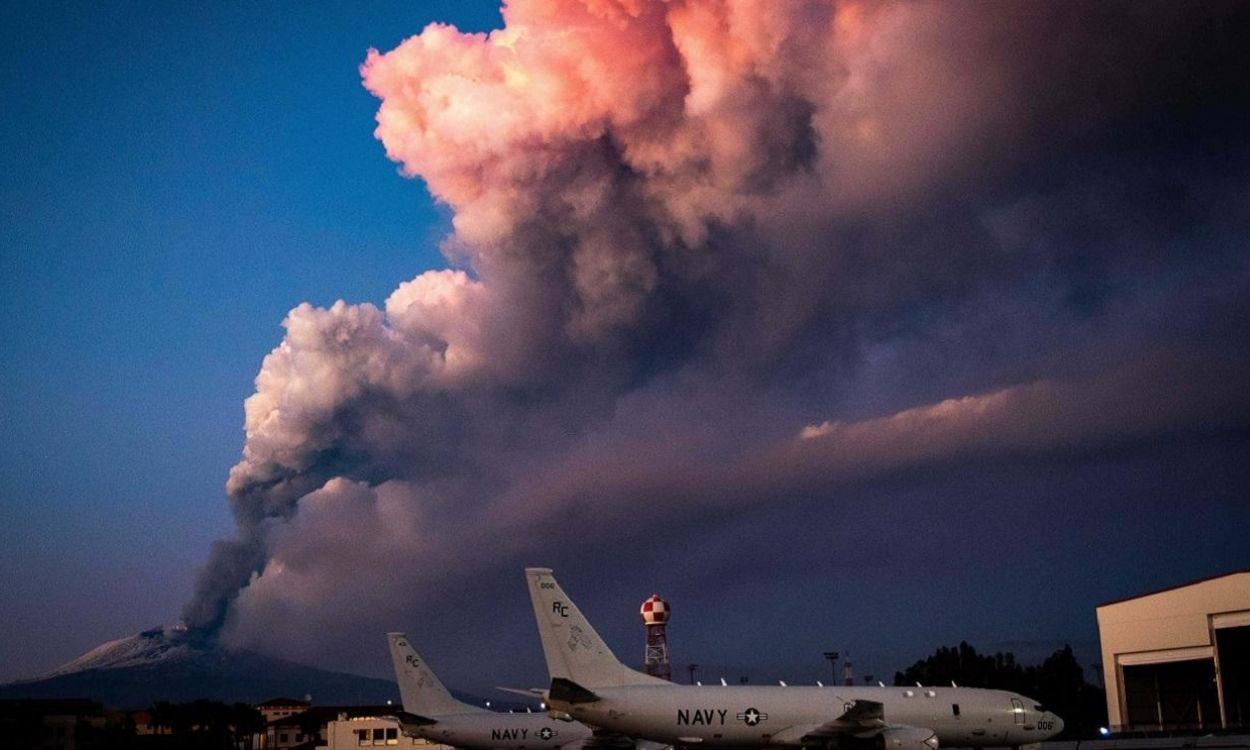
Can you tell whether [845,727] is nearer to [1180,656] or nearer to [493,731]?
[493,731]

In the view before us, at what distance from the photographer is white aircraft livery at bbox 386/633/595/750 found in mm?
68500

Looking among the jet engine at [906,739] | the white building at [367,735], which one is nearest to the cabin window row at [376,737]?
the white building at [367,735]

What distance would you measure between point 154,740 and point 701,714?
109349 millimetres

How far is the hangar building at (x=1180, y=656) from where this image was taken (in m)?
69.8

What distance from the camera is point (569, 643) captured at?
54.8 meters

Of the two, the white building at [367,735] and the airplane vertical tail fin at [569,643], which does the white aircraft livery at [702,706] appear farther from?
the white building at [367,735]

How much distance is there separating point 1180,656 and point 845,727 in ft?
102

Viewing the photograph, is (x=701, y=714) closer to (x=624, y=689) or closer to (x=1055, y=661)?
(x=624, y=689)

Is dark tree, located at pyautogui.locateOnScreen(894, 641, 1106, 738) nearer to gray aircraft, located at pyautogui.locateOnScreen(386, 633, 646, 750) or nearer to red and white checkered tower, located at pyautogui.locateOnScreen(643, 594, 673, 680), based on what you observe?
red and white checkered tower, located at pyautogui.locateOnScreen(643, 594, 673, 680)

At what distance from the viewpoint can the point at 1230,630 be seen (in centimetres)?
7138

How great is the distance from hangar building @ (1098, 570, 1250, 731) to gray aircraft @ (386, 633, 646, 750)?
35199 mm

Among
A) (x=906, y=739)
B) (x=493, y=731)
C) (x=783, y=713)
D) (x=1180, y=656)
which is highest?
(x=1180, y=656)

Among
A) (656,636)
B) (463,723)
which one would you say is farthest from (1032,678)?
(463,723)

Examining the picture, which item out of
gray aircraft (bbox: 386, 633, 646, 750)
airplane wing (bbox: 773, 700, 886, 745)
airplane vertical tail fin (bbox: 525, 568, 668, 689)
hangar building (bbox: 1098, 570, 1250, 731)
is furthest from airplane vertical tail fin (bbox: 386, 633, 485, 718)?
hangar building (bbox: 1098, 570, 1250, 731)
